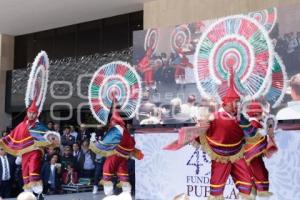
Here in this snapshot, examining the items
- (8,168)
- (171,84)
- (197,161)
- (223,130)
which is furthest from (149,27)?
(223,130)

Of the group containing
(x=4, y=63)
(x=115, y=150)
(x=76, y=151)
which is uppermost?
(x=4, y=63)

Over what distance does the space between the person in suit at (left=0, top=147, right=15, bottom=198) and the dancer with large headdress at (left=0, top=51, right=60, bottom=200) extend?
5.96ft

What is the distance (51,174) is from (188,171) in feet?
9.06

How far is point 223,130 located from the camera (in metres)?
4.81

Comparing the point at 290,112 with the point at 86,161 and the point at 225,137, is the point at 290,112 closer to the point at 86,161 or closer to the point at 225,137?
the point at 225,137

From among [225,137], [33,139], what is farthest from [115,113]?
[225,137]

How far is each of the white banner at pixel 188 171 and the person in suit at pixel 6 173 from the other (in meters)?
2.23

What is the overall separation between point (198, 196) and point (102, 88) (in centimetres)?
228

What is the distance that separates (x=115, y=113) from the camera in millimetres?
6590

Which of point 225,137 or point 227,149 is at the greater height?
point 225,137

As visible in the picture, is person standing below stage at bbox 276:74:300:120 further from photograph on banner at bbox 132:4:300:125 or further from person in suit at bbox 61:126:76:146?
person in suit at bbox 61:126:76:146

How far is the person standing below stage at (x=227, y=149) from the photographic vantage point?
479cm

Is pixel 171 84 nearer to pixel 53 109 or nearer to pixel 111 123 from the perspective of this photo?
pixel 111 123

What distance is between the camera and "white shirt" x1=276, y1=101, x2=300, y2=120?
6363 mm
